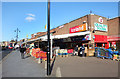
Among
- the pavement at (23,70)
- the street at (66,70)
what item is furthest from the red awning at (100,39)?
the pavement at (23,70)

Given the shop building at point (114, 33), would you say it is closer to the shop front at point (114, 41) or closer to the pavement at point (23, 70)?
the shop front at point (114, 41)

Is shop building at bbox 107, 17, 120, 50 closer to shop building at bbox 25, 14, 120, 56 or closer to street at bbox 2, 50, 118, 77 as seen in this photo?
shop building at bbox 25, 14, 120, 56

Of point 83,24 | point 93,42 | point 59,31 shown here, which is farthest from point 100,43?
point 59,31

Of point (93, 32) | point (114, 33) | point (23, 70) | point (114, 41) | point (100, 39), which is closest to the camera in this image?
point (23, 70)

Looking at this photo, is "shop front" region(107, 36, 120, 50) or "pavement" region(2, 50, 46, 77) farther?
"shop front" region(107, 36, 120, 50)

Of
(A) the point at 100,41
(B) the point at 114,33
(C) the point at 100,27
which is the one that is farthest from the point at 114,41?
(C) the point at 100,27

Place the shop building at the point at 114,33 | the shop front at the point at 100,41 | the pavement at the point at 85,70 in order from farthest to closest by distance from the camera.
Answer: the shop building at the point at 114,33, the shop front at the point at 100,41, the pavement at the point at 85,70

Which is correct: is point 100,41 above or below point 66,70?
Result: above

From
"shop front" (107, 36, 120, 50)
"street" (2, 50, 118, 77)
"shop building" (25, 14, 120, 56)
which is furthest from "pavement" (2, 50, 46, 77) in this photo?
"shop front" (107, 36, 120, 50)

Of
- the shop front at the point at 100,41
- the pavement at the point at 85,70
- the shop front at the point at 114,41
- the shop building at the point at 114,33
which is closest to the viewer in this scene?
the pavement at the point at 85,70

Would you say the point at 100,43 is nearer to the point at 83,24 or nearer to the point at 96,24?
the point at 96,24

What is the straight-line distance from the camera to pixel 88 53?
472 inches

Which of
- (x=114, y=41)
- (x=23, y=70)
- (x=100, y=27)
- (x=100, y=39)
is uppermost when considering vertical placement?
(x=100, y=27)

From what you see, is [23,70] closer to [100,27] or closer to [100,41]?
[100,41]
